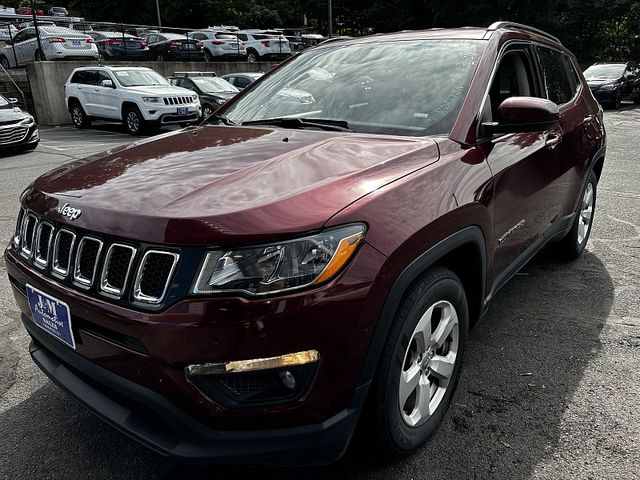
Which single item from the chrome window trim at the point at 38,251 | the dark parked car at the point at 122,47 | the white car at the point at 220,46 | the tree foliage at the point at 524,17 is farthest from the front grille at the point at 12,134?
the tree foliage at the point at 524,17

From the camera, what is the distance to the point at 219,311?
5.16ft

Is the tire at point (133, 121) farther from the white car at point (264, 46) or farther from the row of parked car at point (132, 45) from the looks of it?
the white car at point (264, 46)

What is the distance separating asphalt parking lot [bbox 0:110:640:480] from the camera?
2164mm

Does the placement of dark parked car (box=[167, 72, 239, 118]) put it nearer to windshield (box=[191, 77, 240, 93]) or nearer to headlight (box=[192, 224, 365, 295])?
windshield (box=[191, 77, 240, 93])

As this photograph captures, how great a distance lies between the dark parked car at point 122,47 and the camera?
24.7m

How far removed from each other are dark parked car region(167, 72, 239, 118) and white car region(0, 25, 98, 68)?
17.3 feet

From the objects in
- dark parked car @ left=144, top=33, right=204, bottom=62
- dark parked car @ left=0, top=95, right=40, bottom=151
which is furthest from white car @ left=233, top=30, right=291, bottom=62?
dark parked car @ left=0, top=95, right=40, bottom=151

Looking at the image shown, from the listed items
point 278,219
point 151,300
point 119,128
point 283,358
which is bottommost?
point 119,128

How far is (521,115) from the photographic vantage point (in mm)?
2488

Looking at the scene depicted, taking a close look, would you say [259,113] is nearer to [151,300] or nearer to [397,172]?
[397,172]

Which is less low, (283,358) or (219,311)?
(219,311)

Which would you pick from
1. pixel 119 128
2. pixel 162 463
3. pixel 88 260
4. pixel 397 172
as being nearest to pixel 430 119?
pixel 397 172

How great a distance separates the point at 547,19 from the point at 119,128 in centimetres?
2571

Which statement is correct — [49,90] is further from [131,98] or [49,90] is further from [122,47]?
[122,47]
